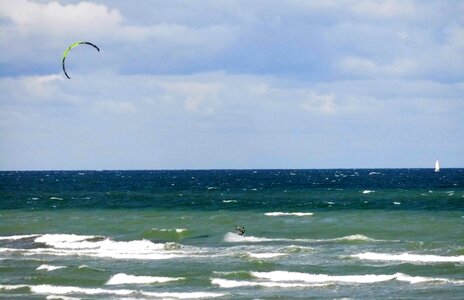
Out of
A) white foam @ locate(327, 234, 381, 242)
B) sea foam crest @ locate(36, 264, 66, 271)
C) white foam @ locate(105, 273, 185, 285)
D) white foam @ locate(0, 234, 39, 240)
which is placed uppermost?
white foam @ locate(327, 234, 381, 242)

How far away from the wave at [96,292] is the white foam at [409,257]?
10.4m

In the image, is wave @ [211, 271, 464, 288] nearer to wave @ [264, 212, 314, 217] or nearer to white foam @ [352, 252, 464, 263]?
white foam @ [352, 252, 464, 263]

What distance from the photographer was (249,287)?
1151 inches

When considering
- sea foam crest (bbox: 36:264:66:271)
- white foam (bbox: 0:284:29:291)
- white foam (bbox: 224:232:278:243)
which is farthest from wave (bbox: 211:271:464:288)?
white foam (bbox: 224:232:278:243)

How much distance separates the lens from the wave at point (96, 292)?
90.2 feet

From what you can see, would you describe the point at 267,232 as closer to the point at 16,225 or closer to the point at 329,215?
the point at 329,215

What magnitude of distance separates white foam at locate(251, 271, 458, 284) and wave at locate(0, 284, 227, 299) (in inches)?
154

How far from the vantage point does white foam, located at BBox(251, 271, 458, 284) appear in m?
29.7

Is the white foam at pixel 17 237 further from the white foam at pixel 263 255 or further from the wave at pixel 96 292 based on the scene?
the wave at pixel 96 292

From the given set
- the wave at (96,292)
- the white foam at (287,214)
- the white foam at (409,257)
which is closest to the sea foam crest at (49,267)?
the wave at (96,292)

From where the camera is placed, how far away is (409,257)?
3531 centimetres

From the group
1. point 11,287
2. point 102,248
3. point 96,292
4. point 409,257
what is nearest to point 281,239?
point 102,248

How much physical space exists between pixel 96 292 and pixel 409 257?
14215mm

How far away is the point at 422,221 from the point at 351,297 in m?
26.6
